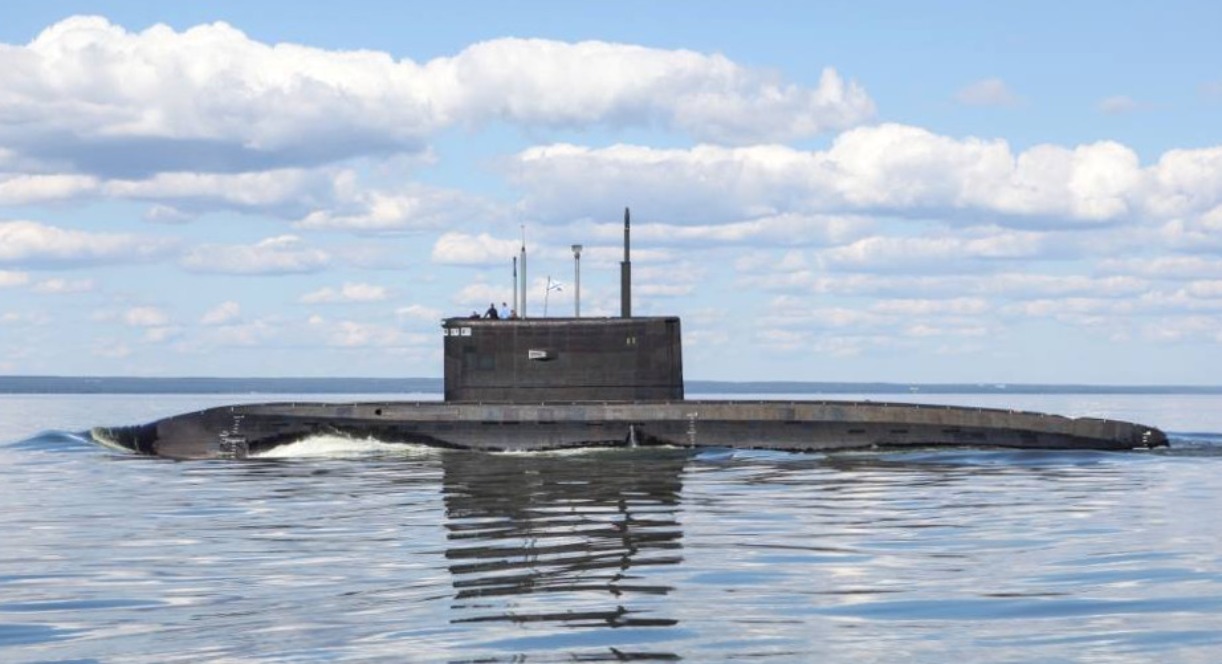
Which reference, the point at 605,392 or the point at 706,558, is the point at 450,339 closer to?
the point at 605,392

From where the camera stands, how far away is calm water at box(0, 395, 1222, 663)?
15242 mm

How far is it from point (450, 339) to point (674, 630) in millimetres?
37253

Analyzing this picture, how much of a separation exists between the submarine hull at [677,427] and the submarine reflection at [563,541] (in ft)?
24.7

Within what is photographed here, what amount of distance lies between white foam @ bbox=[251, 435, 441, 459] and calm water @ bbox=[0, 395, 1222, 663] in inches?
438

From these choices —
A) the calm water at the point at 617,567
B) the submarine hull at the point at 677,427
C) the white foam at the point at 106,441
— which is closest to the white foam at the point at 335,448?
the submarine hull at the point at 677,427

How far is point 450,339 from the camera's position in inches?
2062

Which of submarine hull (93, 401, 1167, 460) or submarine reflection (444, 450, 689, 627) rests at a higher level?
submarine hull (93, 401, 1167, 460)

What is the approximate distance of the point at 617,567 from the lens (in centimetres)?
2064

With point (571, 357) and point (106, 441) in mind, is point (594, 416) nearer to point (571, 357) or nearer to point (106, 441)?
point (571, 357)

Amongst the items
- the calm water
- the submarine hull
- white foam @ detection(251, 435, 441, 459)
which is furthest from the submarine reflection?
white foam @ detection(251, 435, 441, 459)

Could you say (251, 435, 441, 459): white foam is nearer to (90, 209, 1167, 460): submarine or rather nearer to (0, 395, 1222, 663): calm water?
(90, 209, 1167, 460): submarine

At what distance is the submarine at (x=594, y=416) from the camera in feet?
165

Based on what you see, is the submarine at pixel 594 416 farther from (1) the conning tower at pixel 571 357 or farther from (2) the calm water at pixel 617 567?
(2) the calm water at pixel 617 567

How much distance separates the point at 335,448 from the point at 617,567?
32.6m
